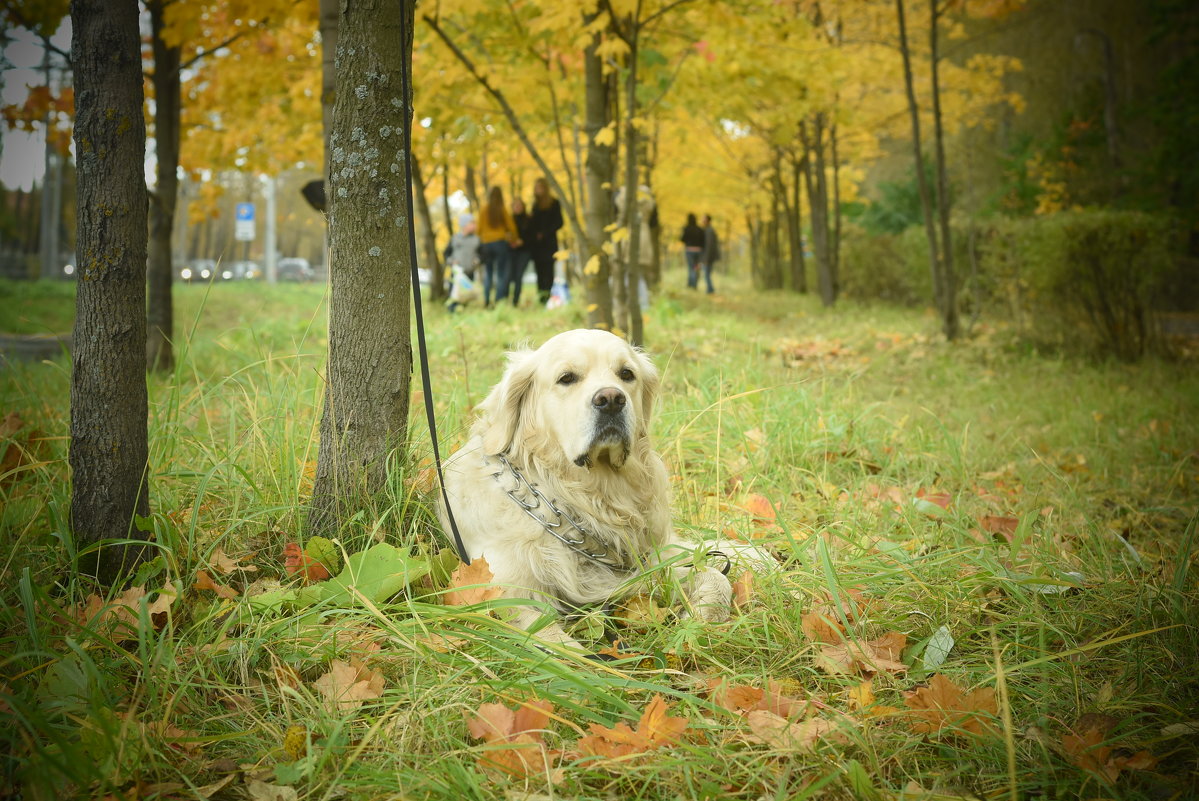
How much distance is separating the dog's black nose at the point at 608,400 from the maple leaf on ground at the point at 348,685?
99 cm

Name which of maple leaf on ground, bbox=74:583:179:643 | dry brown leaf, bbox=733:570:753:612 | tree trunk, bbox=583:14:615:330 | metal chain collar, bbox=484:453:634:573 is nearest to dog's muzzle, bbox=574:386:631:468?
metal chain collar, bbox=484:453:634:573

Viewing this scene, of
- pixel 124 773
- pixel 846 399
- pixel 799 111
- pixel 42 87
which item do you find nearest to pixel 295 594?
pixel 124 773

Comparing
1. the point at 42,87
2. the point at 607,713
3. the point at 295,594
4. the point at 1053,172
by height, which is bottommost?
the point at 607,713

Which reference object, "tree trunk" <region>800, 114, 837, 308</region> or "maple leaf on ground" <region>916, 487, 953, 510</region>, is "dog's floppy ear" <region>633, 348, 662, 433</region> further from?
"tree trunk" <region>800, 114, 837, 308</region>

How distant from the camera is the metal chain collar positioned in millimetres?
2387

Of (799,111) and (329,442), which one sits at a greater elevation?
(799,111)

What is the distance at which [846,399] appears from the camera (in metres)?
5.05

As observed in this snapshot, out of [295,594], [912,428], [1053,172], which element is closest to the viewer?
[295,594]

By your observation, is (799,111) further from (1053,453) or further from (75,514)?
(75,514)

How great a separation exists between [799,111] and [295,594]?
34.0ft

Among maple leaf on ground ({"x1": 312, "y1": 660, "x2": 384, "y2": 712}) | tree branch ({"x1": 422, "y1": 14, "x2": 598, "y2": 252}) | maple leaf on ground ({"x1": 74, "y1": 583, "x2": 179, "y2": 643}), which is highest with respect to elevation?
tree branch ({"x1": 422, "y1": 14, "x2": 598, "y2": 252})

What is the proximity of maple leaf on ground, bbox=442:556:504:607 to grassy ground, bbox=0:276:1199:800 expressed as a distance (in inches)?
3.0

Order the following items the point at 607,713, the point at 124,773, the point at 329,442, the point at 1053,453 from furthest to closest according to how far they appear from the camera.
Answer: the point at 1053,453 < the point at 329,442 < the point at 607,713 < the point at 124,773

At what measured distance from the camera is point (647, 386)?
274 centimetres
